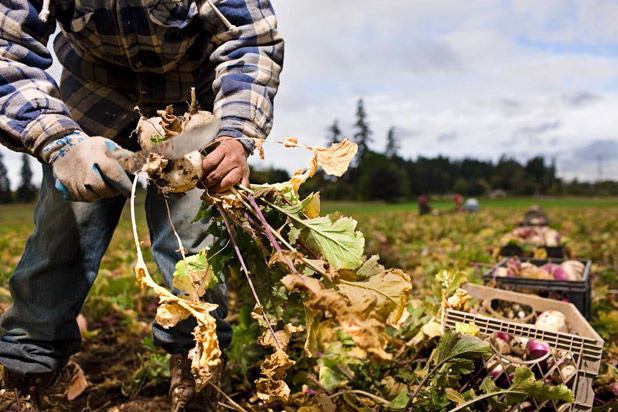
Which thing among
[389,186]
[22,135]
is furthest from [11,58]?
[389,186]

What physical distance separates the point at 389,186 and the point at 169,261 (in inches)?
1948

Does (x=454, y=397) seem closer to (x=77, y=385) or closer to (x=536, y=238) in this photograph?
(x=77, y=385)

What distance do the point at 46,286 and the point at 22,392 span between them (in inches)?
17.2

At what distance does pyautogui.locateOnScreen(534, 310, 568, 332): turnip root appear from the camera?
222cm

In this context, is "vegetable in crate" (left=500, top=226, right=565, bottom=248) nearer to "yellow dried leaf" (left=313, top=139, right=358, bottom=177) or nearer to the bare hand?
"yellow dried leaf" (left=313, top=139, right=358, bottom=177)

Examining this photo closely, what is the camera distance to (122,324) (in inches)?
144

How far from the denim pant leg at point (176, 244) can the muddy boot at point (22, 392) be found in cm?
48

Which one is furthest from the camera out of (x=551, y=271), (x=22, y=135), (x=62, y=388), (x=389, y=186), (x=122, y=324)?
(x=389, y=186)

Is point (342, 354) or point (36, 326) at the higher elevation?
point (36, 326)

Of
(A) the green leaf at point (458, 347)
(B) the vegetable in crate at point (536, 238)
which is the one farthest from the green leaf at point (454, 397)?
(B) the vegetable in crate at point (536, 238)

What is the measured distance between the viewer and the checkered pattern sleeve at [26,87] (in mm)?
1730

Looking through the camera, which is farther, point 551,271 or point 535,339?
point 551,271

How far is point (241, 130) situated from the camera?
1910 mm

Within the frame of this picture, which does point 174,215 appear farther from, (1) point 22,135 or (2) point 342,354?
(2) point 342,354
